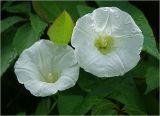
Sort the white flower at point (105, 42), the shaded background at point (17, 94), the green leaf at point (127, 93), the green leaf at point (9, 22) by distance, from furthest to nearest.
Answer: the shaded background at point (17, 94)
the green leaf at point (9, 22)
the green leaf at point (127, 93)
the white flower at point (105, 42)

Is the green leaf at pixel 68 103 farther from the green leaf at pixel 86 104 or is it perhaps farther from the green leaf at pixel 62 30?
the green leaf at pixel 62 30

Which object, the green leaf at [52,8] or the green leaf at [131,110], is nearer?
the green leaf at [131,110]

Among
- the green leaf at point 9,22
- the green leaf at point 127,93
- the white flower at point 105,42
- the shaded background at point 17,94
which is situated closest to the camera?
the white flower at point 105,42

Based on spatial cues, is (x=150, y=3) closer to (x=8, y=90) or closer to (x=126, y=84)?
(x=126, y=84)

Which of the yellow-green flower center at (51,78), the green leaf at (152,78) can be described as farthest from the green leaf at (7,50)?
the green leaf at (152,78)

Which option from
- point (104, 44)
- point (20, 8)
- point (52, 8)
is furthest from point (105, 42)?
point (20, 8)
